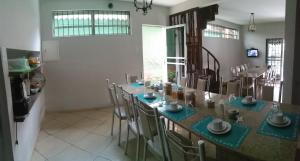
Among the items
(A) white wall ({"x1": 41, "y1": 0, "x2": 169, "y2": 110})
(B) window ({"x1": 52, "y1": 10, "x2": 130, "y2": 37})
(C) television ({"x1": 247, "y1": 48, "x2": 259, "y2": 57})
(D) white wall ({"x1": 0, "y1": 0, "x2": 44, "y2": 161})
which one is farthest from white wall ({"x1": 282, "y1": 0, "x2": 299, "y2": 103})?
(C) television ({"x1": 247, "y1": 48, "x2": 259, "y2": 57})

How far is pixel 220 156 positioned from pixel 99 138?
2049 mm

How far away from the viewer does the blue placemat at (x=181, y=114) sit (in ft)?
6.36

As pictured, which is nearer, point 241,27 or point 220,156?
point 220,156

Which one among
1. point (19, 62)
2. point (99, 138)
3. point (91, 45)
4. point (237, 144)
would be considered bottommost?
point (99, 138)

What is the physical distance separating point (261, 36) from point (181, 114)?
9.61 m

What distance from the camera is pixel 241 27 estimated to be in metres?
10.2

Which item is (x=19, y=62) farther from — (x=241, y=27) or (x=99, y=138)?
(x=241, y=27)

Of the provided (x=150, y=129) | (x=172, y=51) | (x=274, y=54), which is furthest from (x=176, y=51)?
(x=274, y=54)

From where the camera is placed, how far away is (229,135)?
1.50 metres

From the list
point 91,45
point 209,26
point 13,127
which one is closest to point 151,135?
point 13,127

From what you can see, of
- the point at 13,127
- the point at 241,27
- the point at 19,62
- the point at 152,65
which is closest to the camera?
the point at 13,127

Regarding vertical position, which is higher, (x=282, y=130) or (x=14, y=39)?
(x=14, y=39)

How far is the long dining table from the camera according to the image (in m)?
1.23

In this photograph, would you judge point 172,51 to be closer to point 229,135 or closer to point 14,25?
point 14,25
